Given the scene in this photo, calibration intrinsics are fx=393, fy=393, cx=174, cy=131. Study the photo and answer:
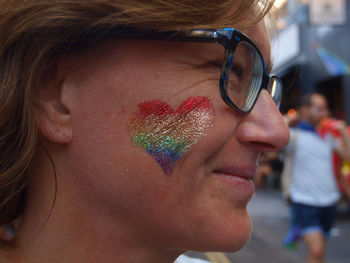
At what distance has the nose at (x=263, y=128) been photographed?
1077mm

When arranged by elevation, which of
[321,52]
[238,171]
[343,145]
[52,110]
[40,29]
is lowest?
[321,52]

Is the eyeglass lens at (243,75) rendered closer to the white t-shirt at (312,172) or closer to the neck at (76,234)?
the neck at (76,234)

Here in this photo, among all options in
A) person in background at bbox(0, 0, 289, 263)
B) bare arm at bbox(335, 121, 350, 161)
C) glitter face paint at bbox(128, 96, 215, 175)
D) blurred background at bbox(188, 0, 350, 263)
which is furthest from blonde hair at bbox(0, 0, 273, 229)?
blurred background at bbox(188, 0, 350, 263)

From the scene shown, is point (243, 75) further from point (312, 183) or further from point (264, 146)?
point (312, 183)

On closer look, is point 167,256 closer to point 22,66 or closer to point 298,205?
point 22,66

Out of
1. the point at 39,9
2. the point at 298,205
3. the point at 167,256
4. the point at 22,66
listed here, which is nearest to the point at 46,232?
the point at 167,256

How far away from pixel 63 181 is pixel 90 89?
0.27m

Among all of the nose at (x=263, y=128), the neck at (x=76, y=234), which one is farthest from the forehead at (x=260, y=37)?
the neck at (x=76, y=234)

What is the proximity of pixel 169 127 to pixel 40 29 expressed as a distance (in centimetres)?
42

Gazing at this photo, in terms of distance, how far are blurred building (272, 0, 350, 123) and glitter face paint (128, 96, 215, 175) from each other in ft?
32.9

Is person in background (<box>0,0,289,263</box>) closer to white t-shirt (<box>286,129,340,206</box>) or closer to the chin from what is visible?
the chin

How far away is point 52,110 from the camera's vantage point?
1108 mm

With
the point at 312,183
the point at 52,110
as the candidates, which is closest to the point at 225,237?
the point at 52,110

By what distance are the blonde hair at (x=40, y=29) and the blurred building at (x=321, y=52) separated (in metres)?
9.99
